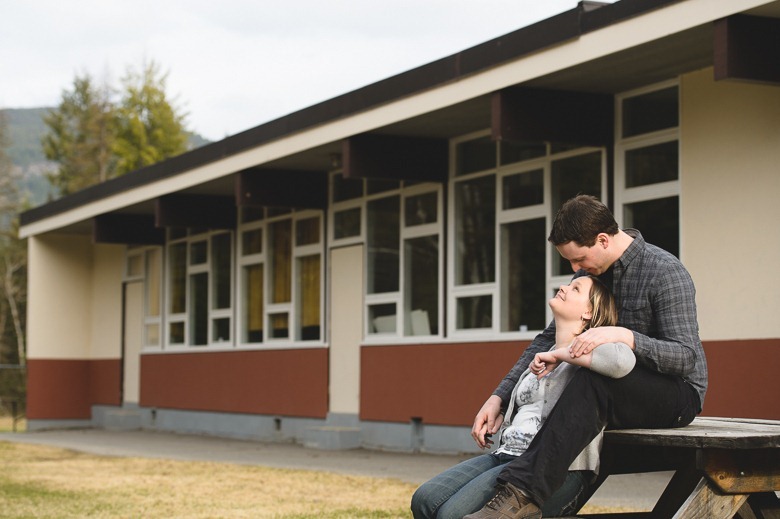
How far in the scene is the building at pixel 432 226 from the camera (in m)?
10.5

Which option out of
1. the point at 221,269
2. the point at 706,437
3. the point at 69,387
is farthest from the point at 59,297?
the point at 706,437

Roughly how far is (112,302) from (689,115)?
15192 mm

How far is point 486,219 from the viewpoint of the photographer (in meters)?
13.9

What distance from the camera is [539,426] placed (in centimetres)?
464

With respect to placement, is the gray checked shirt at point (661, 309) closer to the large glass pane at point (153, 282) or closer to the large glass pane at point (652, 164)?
the large glass pane at point (652, 164)

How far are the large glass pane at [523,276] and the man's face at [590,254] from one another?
808cm

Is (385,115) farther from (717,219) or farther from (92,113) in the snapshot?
(92,113)

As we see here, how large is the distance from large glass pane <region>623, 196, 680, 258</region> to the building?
23 millimetres

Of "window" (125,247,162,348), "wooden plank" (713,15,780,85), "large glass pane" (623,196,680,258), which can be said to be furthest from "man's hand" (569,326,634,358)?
"window" (125,247,162,348)

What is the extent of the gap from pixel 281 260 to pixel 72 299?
7.65 m

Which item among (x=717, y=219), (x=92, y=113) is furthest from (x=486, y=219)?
(x=92, y=113)

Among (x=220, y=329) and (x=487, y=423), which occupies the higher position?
(x=220, y=329)

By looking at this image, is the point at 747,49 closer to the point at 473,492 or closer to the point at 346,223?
the point at 473,492

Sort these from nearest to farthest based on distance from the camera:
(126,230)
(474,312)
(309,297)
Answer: (474,312), (309,297), (126,230)
